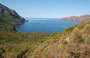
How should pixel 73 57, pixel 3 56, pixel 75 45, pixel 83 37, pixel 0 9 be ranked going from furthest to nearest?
pixel 0 9, pixel 3 56, pixel 83 37, pixel 75 45, pixel 73 57

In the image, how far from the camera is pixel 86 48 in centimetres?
938

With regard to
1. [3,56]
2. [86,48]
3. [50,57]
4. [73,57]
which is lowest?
[3,56]

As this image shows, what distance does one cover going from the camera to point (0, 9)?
171375mm

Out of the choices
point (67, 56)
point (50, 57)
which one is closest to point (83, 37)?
point (67, 56)

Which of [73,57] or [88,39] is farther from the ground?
[88,39]

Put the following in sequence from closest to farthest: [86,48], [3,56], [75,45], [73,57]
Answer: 1. [73,57]
2. [86,48]
3. [75,45]
4. [3,56]

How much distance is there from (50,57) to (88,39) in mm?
5095

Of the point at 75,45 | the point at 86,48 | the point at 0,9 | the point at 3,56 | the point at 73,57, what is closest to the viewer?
the point at 73,57

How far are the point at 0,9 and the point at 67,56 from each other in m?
190

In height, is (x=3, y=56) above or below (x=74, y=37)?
below

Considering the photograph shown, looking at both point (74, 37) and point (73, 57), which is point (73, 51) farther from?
point (74, 37)

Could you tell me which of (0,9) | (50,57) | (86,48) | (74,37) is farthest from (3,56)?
(0,9)

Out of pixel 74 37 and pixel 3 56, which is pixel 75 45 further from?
pixel 3 56

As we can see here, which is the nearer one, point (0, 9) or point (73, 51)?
point (73, 51)
